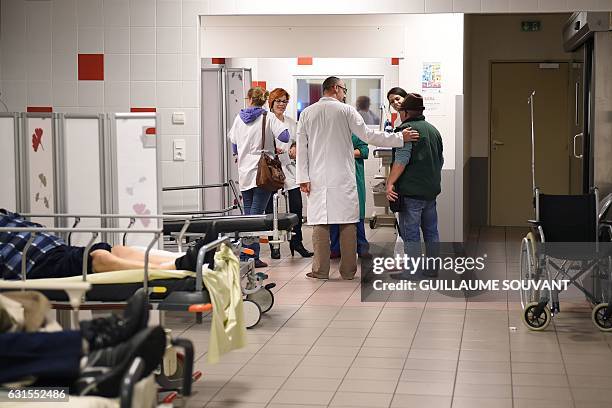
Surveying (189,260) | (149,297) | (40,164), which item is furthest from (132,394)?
(40,164)

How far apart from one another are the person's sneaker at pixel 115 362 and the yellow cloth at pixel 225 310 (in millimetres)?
1089

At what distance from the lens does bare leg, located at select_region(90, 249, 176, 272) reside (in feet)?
17.2

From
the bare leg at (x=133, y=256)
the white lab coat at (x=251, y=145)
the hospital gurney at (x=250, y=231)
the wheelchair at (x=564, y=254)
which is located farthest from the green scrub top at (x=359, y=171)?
the bare leg at (x=133, y=256)

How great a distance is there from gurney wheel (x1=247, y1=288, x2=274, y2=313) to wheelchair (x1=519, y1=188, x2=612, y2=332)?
167cm

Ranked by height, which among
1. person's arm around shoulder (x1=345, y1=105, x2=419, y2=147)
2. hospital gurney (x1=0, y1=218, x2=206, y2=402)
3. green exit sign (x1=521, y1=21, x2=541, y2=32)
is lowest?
hospital gurney (x1=0, y1=218, x2=206, y2=402)

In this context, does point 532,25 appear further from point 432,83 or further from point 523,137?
point 432,83

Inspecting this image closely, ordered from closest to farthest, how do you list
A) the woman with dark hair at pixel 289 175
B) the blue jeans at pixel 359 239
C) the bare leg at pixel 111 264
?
the bare leg at pixel 111 264, the blue jeans at pixel 359 239, the woman with dark hair at pixel 289 175

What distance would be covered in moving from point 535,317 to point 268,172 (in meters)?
2.95

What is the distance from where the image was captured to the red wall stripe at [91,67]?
8.67 metres

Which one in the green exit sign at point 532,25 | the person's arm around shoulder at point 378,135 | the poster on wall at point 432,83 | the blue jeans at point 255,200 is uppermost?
the green exit sign at point 532,25

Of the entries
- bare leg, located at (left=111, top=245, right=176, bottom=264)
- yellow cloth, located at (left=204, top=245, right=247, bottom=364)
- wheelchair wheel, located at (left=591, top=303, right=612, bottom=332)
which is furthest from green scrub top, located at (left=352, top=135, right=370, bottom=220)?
yellow cloth, located at (left=204, top=245, right=247, bottom=364)

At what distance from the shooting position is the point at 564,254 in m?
6.55

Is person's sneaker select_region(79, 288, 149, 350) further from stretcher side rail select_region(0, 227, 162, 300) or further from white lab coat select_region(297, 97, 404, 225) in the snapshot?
white lab coat select_region(297, 97, 404, 225)

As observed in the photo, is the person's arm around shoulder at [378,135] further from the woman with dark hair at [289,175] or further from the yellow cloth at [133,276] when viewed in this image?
the yellow cloth at [133,276]
